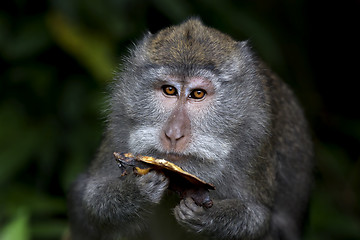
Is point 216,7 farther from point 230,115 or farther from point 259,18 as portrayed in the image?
point 230,115

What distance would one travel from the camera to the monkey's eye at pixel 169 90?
4855 mm

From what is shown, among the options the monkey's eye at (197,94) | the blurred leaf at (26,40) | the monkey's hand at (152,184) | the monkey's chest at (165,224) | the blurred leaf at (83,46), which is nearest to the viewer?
the monkey's hand at (152,184)

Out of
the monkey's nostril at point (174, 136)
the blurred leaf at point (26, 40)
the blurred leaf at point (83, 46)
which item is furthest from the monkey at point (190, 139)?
the blurred leaf at point (26, 40)

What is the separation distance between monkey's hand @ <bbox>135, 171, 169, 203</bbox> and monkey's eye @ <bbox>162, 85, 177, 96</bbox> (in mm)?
662

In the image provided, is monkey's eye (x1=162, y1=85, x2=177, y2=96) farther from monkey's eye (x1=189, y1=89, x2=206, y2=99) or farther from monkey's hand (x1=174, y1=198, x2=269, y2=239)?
monkey's hand (x1=174, y1=198, x2=269, y2=239)

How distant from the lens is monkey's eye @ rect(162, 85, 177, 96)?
15.9 ft

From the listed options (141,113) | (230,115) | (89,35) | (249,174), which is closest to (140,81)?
(141,113)

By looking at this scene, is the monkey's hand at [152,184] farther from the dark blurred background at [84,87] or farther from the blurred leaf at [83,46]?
the blurred leaf at [83,46]

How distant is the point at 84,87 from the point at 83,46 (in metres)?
0.68

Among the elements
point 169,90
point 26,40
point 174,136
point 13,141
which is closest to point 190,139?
point 174,136

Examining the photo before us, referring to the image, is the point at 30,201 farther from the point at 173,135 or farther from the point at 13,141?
the point at 173,135

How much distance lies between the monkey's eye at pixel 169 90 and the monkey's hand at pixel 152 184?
26.1 inches

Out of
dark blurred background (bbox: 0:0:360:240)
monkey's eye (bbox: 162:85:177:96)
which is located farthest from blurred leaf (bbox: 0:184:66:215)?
monkey's eye (bbox: 162:85:177:96)

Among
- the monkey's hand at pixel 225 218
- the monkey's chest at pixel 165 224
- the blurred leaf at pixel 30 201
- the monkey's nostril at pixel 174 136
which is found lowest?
the blurred leaf at pixel 30 201
